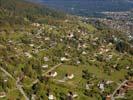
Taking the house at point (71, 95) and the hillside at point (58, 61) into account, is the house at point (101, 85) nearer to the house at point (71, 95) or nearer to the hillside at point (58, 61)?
the hillside at point (58, 61)

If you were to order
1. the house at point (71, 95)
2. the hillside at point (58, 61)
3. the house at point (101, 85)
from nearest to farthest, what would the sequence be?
the house at point (71, 95)
the hillside at point (58, 61)
the house at point (101, 85)

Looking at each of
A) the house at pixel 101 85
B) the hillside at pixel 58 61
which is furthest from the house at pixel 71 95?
the house at pixel 101 85

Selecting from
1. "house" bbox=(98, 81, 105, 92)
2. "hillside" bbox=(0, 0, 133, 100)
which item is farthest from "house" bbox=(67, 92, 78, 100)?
"house" bbox=(98, 81, 105, 92)

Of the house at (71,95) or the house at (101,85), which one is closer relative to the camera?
the house at (71,95)

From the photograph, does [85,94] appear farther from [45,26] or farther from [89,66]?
[45,26]

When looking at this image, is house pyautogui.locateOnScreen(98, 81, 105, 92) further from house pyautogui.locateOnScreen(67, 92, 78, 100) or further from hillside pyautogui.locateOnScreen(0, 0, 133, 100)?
house pyautogui.locateOnScreen(67, 92, 78, 100)

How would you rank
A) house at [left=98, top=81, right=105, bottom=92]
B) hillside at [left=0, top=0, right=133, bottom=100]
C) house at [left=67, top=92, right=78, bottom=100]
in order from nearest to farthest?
house at [left=67, top=92, right=78, bottom=100] → hillside at [left=0, top=0, right=133, bottom=100] → house at [left=98, top=81, right=105, bottom=92]

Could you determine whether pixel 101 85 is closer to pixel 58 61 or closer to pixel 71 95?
pixel 71 95

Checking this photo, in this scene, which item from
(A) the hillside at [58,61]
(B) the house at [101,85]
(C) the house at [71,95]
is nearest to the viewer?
(C) the house at [71,95]

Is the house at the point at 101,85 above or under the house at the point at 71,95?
Answer: under
